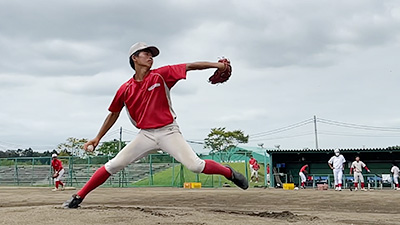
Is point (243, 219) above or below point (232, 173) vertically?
below

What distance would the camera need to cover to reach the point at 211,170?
6152 millimetres

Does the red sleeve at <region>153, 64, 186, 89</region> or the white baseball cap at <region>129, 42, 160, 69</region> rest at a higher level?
the white baseball cap at <region>129, 42, 160, 69</region>

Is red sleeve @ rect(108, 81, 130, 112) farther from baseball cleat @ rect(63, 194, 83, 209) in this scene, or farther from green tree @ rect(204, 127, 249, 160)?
green tree @ rect(204, 127, 249, 160)

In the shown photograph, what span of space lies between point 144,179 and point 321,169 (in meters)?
11.6

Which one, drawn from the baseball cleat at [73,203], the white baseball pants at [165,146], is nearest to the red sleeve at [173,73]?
the white baseball pants at [165,146]

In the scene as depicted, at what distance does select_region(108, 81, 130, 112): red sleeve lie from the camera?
6273 mm

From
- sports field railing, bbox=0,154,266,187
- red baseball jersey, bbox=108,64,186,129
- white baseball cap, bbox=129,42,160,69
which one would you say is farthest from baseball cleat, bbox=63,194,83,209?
sports field railing, bbox=0,154,266,187

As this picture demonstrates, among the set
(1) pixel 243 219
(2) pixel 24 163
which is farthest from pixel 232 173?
(2) pixel 24 163

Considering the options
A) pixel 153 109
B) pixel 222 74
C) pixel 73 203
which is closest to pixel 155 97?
pixel 153 109

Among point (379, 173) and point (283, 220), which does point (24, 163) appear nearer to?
point (379, 173)

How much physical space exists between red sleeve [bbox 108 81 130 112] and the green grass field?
2255 cm

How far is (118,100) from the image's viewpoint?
20.8 feet

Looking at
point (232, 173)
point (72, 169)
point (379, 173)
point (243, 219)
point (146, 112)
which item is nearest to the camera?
point (243, 219)

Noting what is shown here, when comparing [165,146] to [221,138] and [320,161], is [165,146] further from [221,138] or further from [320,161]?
[221,138]
